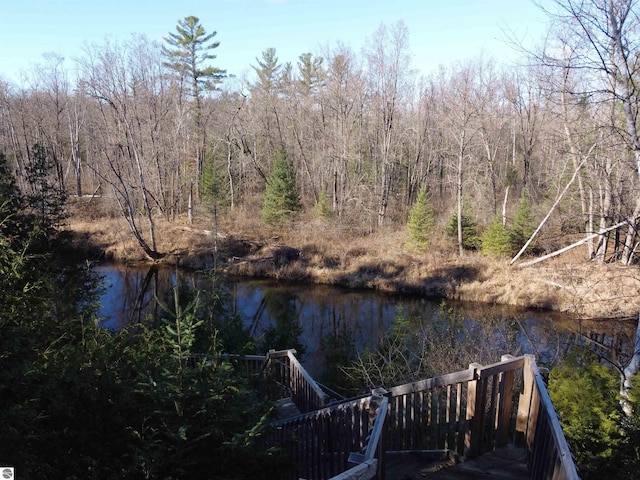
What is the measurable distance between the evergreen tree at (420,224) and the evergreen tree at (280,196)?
8047mm

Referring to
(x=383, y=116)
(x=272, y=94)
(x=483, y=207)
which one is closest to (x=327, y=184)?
(x=383, y=116)

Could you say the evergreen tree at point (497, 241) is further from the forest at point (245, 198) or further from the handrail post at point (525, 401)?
the handrail post at point (525, 401)

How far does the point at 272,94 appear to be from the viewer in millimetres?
38219

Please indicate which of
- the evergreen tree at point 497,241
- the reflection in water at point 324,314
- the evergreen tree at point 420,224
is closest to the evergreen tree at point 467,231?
the evergreen tree at point 497,241

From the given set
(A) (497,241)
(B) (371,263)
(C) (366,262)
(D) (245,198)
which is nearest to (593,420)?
(A) (497,241)

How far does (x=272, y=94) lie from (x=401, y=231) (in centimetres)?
1738

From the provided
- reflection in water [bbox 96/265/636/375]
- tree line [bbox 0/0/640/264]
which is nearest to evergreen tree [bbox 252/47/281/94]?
tree line [bbox 0/0/640/264]

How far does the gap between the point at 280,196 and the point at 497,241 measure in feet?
43.2

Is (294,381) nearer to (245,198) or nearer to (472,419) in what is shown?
(472,419)

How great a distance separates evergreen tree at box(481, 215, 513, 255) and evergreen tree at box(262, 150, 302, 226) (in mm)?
11836

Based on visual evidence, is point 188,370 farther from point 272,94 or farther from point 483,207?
point 272,94

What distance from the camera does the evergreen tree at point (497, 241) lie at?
23.1m

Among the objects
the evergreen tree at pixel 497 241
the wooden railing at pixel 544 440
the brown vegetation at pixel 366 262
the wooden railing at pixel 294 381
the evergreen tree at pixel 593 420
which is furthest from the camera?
the evergreen tree at pixel 497 241

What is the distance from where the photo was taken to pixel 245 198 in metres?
35.4
